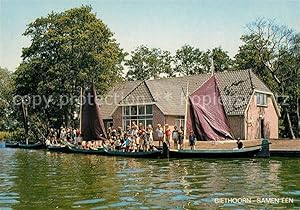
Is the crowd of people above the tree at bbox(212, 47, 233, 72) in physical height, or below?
below

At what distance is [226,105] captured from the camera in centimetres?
4453

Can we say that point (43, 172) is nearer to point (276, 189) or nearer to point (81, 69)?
point (276, 189)

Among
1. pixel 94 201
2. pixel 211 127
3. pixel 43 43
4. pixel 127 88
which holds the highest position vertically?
pixel 43 43

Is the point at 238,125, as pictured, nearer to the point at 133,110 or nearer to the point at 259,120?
the point at 259,120

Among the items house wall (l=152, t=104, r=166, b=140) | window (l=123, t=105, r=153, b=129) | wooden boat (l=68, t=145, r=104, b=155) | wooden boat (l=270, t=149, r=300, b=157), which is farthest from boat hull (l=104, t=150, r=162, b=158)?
window (l=123, t=105, r=153, b=129)

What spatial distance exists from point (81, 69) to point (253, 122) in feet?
53.8

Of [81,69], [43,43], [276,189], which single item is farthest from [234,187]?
[43,43]

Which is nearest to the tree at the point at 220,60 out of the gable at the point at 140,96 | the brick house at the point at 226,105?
the brick house at the point at 226,105

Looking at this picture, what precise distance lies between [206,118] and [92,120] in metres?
11.0

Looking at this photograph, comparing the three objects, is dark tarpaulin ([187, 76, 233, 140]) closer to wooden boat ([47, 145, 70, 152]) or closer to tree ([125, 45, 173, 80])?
wooden boat ([47, 145, 70, 152])

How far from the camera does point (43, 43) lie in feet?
162

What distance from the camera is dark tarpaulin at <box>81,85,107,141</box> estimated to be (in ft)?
113

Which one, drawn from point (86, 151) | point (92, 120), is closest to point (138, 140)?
point (86, 151)

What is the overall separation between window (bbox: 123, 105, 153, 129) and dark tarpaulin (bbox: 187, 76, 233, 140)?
1762cm
